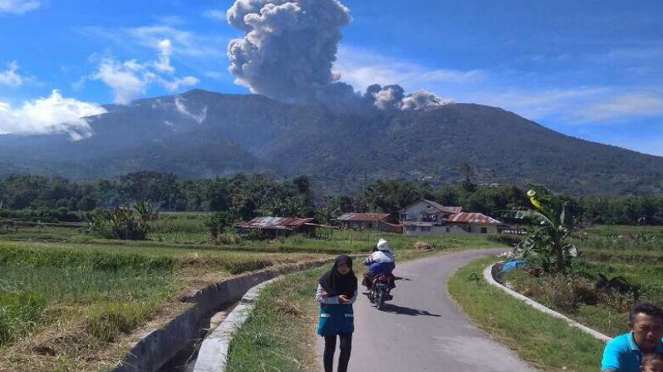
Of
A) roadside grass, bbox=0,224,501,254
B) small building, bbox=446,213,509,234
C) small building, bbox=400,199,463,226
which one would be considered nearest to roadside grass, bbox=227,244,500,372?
roadside grass, bbox=0,224,501,254

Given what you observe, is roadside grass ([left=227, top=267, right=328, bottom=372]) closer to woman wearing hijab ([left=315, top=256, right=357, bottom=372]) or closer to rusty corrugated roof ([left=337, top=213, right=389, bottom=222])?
woman wearing hijab ([left=315, top=256, right=357, bottom=372])

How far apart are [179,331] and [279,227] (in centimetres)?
4989

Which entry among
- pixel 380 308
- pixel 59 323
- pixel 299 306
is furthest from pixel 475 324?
A: pixel 59 323

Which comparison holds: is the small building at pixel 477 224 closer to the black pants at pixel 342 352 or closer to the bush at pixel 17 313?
the bush at pixel 17 313

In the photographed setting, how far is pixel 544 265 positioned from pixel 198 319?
12.0 metres

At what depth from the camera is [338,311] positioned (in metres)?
6.89

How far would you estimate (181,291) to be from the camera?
40.1 feet

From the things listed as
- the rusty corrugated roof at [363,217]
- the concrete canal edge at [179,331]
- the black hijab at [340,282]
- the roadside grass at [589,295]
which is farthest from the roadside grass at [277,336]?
the rusty corrugated roof at [363,217]

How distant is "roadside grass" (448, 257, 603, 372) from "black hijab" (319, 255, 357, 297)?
299 centimetres

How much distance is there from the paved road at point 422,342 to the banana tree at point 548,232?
5565 millimetres

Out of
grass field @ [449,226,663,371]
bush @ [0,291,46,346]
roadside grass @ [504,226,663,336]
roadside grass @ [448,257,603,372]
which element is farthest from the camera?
roadside grass @ [504,226,663,336]

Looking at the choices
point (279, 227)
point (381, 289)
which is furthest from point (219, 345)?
point (279, 227)

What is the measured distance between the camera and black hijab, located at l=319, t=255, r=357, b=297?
6.89 metres

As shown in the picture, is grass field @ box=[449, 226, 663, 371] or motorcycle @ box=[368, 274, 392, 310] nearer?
grass field @ box=[449, 226, 663, 371]
